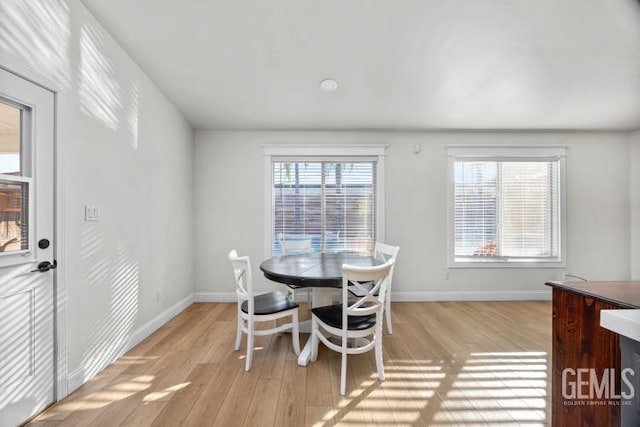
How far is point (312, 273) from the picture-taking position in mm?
2406

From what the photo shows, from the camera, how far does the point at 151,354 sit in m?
2.57

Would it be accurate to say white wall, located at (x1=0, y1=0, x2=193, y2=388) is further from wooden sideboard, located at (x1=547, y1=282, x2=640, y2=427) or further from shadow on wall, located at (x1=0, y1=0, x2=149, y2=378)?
wooden sideboard, located at (x1=547, y1=282, x2=640, y2=427)

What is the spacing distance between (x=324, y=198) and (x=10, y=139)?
317 centimetres

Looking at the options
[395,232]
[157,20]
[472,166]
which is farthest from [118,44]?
[472,166]

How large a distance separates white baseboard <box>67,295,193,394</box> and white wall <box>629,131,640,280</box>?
628 cm

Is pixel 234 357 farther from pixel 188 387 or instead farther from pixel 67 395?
pixel 67 395

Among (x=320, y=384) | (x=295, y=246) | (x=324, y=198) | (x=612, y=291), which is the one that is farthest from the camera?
(x=324, y=198)

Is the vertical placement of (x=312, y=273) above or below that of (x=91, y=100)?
below

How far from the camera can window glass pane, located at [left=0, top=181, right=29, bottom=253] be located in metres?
1.60

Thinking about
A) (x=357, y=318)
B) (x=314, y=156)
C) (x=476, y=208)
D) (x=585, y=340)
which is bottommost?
(x=357, y=318)

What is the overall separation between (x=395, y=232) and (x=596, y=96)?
2763 mm

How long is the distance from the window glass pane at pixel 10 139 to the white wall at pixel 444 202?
2.54m

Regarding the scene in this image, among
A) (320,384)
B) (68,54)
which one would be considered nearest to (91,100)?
(68,54)

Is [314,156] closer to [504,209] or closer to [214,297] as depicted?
[214,297]
